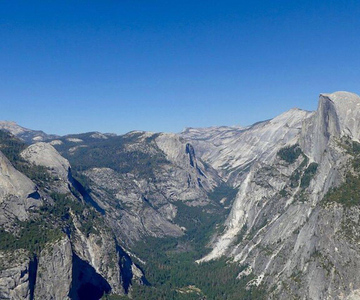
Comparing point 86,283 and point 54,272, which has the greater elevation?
point 54,272

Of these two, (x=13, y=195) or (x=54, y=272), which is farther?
(x=13, y=195)

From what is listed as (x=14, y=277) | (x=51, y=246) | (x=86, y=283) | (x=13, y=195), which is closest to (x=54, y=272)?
(x=51, y=246)

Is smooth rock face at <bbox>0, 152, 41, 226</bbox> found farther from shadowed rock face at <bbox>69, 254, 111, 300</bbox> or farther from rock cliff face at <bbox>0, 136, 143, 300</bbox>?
shadowed rock face at <bbox>69, 254, 111, 300</bbox>

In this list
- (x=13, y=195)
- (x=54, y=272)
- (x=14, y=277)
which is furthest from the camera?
(x=13, y=195)

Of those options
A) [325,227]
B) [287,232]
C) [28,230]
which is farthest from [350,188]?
[28,230]

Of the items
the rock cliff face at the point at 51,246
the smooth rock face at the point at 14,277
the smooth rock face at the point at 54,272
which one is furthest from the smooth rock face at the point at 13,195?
the smooth rock face at the point at 54,272

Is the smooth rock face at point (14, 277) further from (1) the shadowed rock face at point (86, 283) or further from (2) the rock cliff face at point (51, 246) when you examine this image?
(1) the shadowed rock face at point (86, 283)

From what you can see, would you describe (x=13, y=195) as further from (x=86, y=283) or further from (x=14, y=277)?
(x=86, y=283)

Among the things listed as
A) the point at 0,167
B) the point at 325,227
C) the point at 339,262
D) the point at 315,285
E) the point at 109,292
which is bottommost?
the point at 109,292

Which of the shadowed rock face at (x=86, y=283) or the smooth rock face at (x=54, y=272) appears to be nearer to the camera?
the smooth rock face at (x=54, y=272)

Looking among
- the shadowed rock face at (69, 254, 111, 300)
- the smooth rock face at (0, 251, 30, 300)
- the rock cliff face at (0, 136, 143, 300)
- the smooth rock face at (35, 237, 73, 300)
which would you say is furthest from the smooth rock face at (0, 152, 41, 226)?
the shadowed rock face at (69, 254, 111, 300)

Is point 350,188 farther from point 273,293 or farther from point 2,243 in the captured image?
point 2,243
